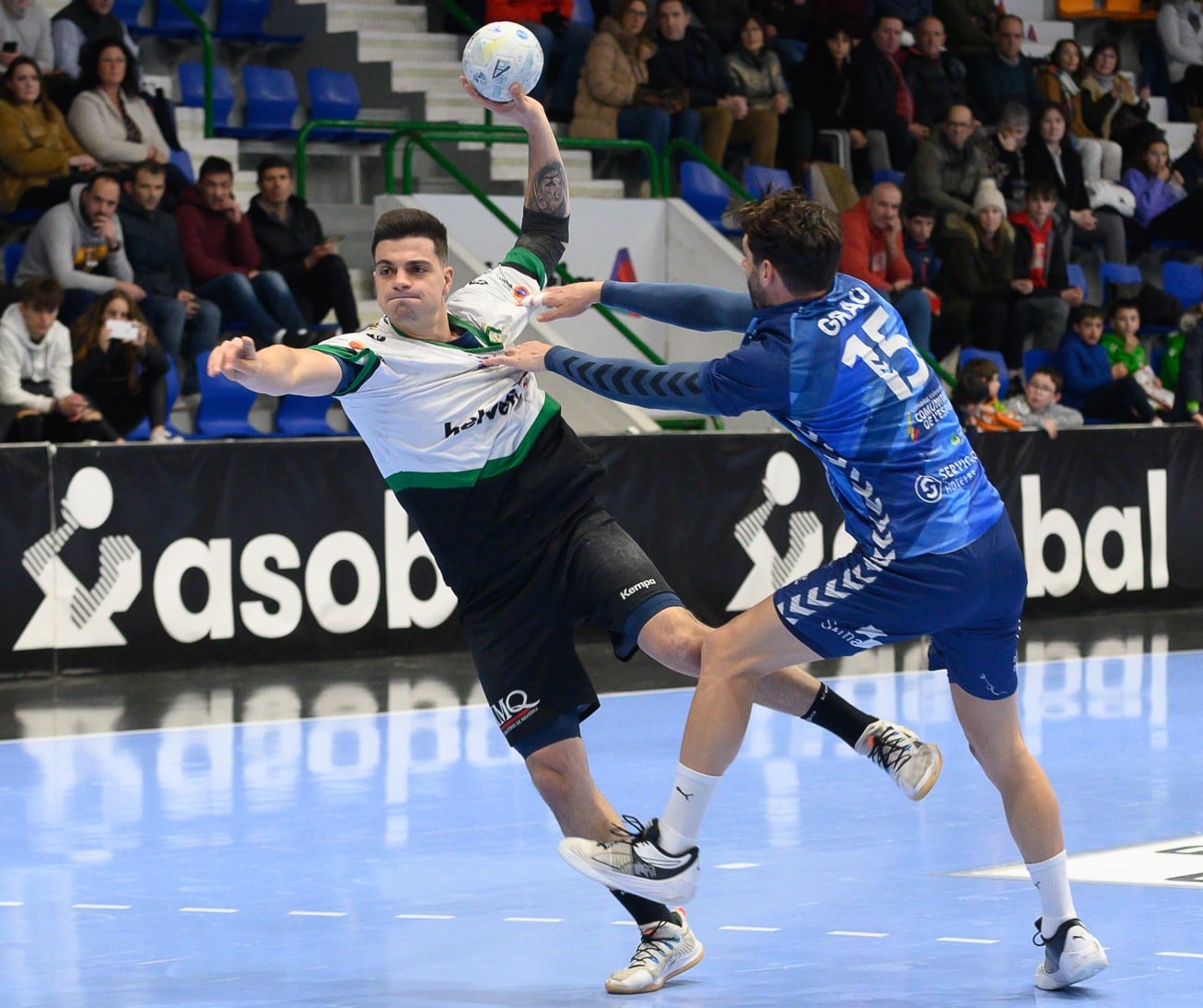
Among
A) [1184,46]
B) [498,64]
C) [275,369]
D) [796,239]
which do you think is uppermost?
[498,64]

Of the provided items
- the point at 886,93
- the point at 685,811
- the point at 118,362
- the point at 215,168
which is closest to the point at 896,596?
the point at 685,811

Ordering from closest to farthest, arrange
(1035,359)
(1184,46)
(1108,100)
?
(1035,359) < (1108,100) < (1184,46)

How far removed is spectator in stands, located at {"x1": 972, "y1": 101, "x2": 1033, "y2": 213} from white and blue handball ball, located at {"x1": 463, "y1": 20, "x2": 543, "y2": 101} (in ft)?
43.5

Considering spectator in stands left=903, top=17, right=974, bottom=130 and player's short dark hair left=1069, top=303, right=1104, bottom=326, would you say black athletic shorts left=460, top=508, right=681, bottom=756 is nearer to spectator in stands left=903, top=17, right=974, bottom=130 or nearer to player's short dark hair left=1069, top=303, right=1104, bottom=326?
player's short dark hair left=1069, top=303, right=1104, bottom=326

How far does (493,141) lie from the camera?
17.1 metres

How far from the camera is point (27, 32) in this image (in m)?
14.7

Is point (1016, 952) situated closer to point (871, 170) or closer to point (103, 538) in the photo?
point (103, 538)

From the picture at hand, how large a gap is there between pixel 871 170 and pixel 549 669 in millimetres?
14062

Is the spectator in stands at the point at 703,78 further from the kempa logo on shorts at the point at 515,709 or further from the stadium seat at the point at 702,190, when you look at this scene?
the kempa logo on shorts at the point at 515,709

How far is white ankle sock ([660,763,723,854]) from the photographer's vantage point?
524 cm

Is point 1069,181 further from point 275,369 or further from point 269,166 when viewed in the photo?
point 275,369

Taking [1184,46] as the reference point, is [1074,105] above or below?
below

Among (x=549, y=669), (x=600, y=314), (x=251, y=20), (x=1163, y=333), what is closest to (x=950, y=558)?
(x=549, y=669)

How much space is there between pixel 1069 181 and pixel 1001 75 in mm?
1211
